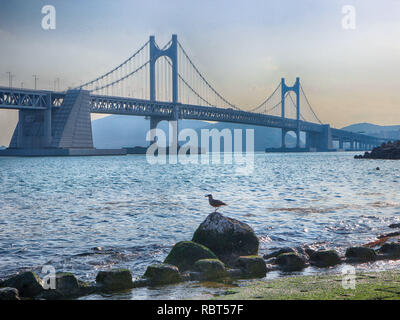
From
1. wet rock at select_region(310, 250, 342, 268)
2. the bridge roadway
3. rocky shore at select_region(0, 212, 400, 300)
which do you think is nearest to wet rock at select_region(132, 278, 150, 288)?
rocky shore at select_region(0, 212, 400, 300)

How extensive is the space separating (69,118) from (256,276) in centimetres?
7236

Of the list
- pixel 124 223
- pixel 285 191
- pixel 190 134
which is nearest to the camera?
pixel 124 223

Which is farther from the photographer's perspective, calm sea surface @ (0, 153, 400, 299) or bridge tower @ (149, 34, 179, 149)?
bridge tower @ (149, 34, 179, 149)

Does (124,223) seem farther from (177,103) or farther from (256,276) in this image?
(177,103)

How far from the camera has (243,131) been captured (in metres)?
181

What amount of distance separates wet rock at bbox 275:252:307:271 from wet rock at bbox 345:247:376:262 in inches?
34.6

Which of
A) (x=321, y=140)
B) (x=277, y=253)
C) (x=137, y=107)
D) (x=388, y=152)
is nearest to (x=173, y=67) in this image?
(x=137, y=107)

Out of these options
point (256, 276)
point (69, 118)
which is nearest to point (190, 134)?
point (69, 118)

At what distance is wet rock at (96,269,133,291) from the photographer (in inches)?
250

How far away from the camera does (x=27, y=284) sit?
6.11 m

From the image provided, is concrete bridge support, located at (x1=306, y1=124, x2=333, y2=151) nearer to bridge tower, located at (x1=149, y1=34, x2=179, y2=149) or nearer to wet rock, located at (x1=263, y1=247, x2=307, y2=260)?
bridge tower, located at (x1=149, y1=34, x2=179, y2=149)

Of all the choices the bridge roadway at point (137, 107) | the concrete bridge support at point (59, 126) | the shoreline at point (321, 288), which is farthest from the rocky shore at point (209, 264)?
the concrete bridge support at point (59, 126)

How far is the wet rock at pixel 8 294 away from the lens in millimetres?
5660

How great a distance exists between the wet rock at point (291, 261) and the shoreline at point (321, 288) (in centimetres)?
76
